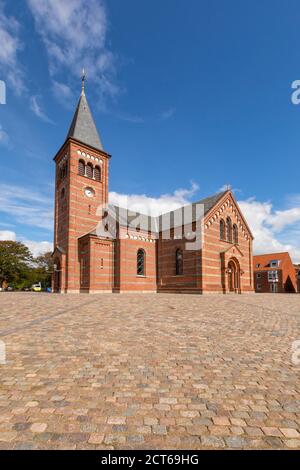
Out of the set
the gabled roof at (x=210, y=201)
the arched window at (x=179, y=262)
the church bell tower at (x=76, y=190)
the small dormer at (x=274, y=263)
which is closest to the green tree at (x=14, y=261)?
the church bell tower at (x=76, y=190)

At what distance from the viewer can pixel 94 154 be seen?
3050 cm

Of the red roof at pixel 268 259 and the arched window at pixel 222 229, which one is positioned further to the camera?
the red roof at pixel 268 259

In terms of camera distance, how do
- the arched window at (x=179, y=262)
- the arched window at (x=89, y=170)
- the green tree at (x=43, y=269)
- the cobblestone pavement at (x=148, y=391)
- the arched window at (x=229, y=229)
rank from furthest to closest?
1. the green tree at (x=43, y=269)
2. the arched window at (x=229, y=229)
3. the arched window at (x=89, y=170)
4. the arched window at (x=179, y=262)
5. the cobblestone pavement at (x=148, y=391)

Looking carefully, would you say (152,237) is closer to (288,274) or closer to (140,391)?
(140,391)

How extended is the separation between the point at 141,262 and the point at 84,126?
1744cm

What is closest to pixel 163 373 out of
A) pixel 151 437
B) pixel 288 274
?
pixel 151 437

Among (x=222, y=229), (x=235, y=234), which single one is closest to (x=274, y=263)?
(x=235, y=234)

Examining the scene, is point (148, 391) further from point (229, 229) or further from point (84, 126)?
point (84, 126)

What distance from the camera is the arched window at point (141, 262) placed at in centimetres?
3053

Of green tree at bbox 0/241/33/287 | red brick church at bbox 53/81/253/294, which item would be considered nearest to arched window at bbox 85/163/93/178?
red brick church at bbox 53/81/253/294

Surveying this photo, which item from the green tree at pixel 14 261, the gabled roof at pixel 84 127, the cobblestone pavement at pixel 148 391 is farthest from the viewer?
the green tree at pixel 14 261

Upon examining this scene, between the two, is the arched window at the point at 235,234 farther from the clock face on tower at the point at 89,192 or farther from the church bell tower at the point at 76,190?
the clock face on tower at the point at 89,192

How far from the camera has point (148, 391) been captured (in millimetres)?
3539

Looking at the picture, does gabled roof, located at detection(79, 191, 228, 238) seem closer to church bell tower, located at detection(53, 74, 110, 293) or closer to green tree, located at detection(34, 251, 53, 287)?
church bell tower, located at detection(53, 74, 110, 293)
